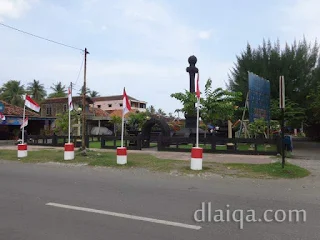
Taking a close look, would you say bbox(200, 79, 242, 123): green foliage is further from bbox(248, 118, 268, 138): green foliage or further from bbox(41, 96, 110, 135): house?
bbox(41, 96, 110, 135): house

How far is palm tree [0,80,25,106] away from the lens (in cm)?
5853

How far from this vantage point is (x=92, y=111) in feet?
170

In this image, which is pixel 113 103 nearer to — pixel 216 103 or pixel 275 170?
pixel 216 103

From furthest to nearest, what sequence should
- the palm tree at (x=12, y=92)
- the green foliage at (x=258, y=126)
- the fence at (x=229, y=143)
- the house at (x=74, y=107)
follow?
1. the palm tree at (x=12, y=92)
2. the house at (x=74, y=107)
3. the green foliage at (x=258, y=126)
4. the fence at (x=229, y=143)

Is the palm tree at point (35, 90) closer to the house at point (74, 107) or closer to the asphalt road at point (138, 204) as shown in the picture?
the house at point (74, 107)

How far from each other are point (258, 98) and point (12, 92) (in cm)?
5358

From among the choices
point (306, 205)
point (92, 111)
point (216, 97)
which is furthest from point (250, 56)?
point (92, 111)

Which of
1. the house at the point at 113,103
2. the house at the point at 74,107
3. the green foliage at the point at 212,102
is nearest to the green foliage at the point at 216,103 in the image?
the green foliage at the point at 212,102

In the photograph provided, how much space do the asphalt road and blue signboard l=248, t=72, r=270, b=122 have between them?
9.02 m

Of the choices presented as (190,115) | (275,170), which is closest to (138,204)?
(275,170)

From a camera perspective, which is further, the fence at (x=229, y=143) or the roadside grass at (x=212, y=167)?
the fence at (x=229, y=143)

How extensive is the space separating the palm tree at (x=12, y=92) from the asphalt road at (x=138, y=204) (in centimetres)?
5266

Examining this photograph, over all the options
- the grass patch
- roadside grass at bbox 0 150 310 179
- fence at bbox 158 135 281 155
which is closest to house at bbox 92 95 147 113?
fence at bbox 158 135 281 155

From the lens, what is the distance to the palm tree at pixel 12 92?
58525 millimetres
